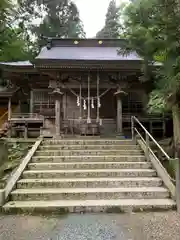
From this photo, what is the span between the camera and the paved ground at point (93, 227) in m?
3.38

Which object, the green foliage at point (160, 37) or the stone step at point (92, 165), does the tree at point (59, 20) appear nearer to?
the green foliage at point (160, 37)

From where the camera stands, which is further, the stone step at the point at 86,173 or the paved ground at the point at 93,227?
the stone step at the point at 86,173

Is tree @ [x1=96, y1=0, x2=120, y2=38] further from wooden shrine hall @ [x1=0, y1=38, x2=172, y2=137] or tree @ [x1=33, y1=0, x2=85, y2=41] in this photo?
wooden shrine hall @ [x1=0, y1=38, x2=172, y2=137]

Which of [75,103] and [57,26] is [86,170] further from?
[57,26]

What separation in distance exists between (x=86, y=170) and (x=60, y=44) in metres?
11.0

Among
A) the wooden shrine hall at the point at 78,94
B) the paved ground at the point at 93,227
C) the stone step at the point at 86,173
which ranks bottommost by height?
the paved ground at the point at 93,227

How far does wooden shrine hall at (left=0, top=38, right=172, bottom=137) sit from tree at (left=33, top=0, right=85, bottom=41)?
9615 millimetres

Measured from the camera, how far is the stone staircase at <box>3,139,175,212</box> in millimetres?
4508

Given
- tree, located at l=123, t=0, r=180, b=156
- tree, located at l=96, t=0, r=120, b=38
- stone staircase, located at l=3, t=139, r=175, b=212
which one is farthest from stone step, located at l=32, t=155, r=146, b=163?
tree, located at l=96, t=0, r=120, b=38

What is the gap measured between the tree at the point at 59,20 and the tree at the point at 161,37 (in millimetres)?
17965

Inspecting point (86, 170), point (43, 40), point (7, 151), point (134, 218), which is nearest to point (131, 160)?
point (86, 170)

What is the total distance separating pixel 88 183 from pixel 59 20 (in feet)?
74.1

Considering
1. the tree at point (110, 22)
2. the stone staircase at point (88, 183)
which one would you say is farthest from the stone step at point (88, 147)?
the tree at point (110, 22)

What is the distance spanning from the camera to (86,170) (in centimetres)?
615
